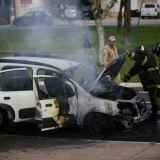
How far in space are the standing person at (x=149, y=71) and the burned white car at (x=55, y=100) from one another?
858 mm

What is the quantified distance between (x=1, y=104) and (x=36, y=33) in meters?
2.39

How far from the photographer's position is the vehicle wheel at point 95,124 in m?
11.1

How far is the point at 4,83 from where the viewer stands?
1153cm

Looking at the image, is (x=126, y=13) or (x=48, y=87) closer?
A: (x=48, y=87)

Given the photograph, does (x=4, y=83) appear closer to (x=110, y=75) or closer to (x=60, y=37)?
(x=110, y=75)

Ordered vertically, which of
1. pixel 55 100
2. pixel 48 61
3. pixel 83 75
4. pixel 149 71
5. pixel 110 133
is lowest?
pixel 110 133

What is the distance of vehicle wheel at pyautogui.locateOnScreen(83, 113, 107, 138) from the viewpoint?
11078 mm

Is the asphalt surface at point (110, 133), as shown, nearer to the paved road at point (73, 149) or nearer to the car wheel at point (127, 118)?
the car wheel at point (127, 118)

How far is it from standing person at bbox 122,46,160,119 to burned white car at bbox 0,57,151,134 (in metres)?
0.86

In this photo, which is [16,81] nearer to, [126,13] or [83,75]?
[83,75]

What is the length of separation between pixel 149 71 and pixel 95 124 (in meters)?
2.08

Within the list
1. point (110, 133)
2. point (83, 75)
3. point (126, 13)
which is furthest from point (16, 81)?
point (126, 13)

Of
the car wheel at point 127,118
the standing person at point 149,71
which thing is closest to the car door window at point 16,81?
the car wheel at point 127,118

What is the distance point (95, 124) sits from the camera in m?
11.2
